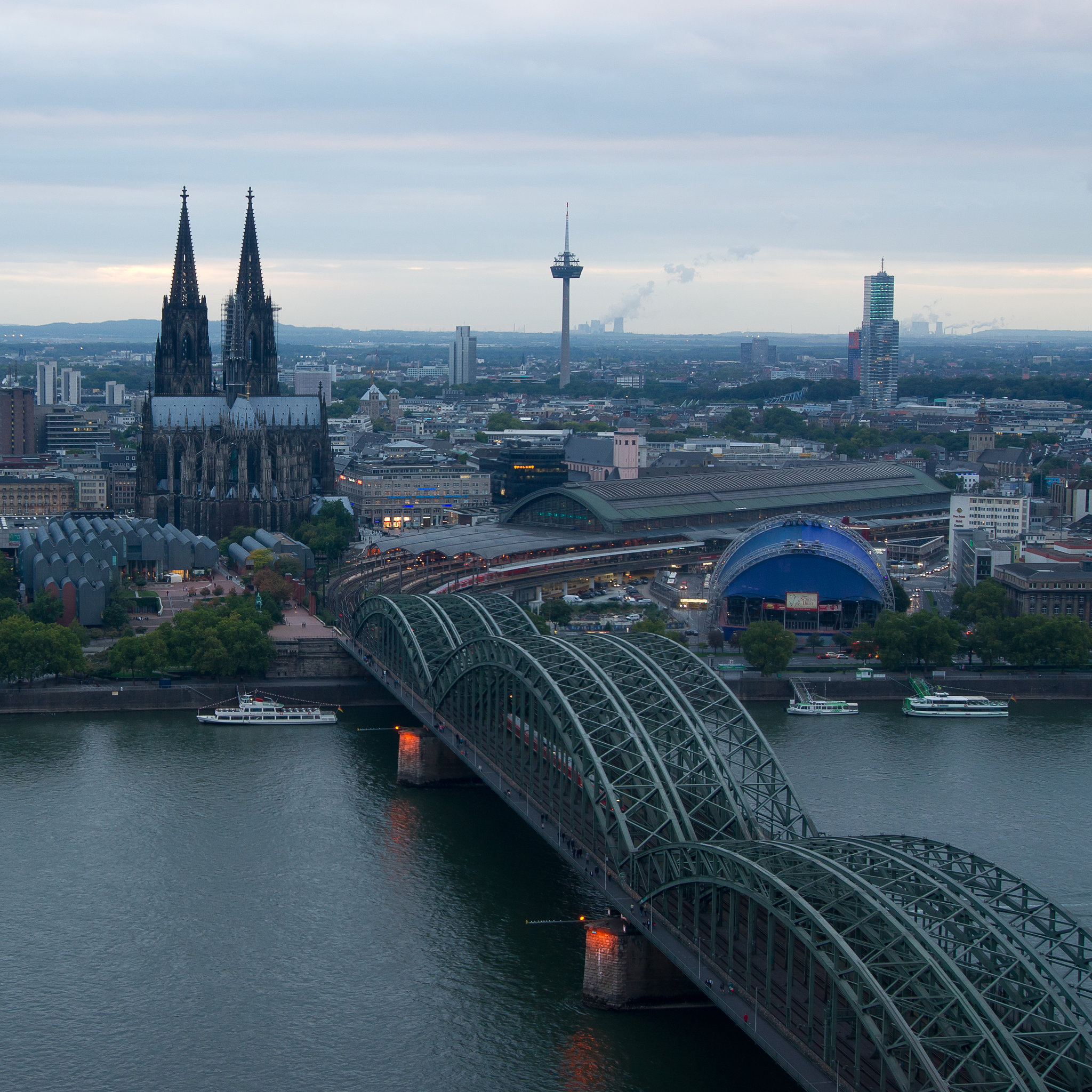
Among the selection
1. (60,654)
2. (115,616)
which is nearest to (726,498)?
(115,616)

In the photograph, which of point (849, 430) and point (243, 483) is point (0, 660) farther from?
point (849, 430)

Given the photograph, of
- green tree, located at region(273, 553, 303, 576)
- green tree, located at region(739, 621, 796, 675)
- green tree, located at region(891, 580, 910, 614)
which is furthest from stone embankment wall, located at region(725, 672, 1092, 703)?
green tree, located at region(273, 553, 303, 576)

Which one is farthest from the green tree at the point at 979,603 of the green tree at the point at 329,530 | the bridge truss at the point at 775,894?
the green tree at the point at 329,530

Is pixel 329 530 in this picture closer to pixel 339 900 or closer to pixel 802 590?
pixel 802 590

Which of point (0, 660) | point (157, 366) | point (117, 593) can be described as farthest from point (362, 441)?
point (0, 660)

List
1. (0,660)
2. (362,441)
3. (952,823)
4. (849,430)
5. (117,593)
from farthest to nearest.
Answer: (849,430) → (362,441) → (117,593) → (0,660) → (952,823)

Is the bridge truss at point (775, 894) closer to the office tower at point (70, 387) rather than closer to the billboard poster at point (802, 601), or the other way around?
the billboard poster at point (802, 601)
